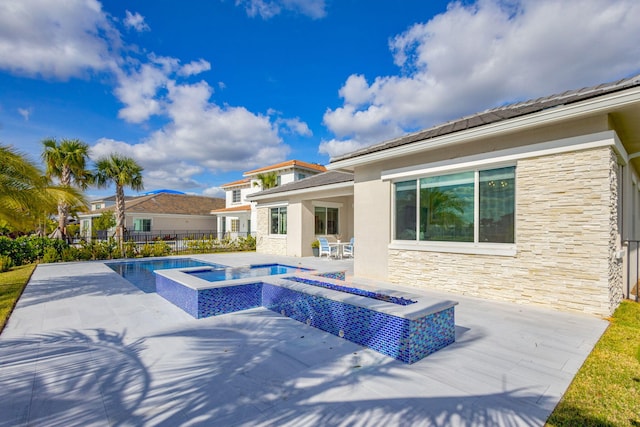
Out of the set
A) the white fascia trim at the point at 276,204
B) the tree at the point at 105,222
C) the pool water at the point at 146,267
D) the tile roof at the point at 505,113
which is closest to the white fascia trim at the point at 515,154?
the tile roof at the point at 505,113

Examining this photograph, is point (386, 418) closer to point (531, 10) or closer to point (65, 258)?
point (531, 10)

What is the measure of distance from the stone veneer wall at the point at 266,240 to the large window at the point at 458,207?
1205 centimetres

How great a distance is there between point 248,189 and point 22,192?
Result: 93.3 ft

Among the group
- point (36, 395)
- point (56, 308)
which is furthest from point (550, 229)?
point (56, 308)

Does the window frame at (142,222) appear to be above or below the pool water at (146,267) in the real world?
above

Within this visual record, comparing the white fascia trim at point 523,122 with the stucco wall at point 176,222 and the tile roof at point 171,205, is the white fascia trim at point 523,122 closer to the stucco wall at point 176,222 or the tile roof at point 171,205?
the stucco wall at point 176,222

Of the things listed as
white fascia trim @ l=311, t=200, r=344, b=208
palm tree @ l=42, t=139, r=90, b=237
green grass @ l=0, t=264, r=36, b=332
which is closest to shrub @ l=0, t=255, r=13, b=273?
green grass @ l=0, t=264, r=36, b=332

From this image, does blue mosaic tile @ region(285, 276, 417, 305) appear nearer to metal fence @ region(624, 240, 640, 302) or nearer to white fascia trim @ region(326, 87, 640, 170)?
white fascia trim @ region(326, 87, 640, 170)

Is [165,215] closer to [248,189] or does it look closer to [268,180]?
[248,189]

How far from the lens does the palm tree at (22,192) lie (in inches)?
355

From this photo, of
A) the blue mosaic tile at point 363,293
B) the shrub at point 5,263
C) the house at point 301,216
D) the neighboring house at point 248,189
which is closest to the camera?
the blue mosaic tile at point 363,293

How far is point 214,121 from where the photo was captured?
34.1 meters

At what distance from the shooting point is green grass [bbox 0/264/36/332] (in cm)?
766

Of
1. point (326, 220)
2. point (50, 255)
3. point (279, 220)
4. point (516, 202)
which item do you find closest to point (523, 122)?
point (516, 202)
